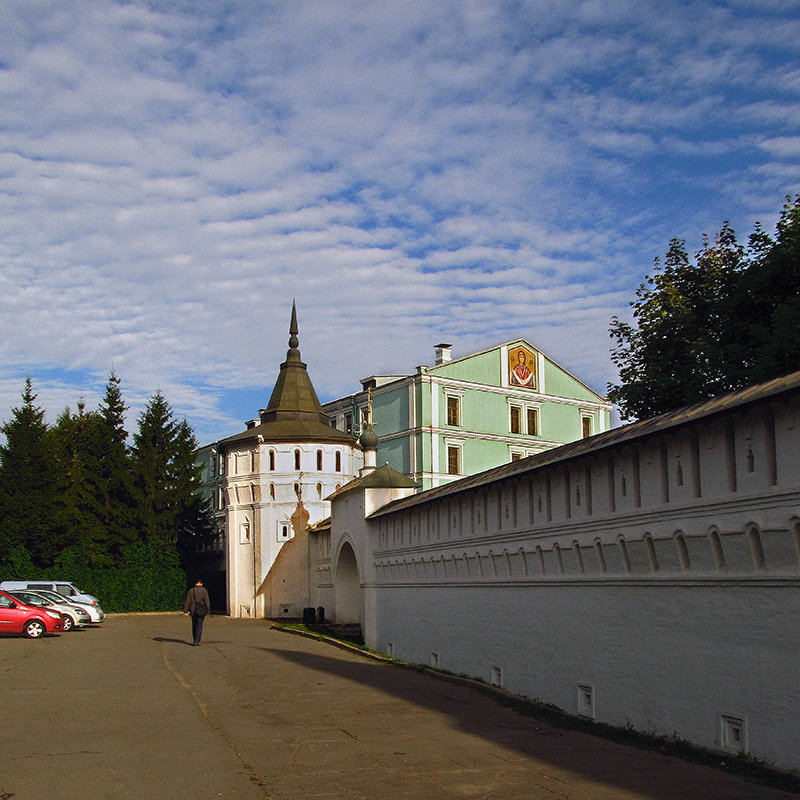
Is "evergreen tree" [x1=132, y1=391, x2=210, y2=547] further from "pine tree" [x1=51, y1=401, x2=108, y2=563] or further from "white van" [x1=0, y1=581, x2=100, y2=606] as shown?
"white van" [x1=0, y1=581, x2=100, y2=606]

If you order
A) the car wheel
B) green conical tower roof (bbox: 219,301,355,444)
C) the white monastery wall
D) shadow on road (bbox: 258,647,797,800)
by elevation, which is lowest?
the car wheel

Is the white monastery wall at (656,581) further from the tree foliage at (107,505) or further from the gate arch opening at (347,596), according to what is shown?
the tree foliage at (107,505)

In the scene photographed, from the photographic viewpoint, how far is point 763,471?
30.3 feet

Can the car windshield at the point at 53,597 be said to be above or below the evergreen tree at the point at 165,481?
below

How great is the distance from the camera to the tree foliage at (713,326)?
19.9 meters

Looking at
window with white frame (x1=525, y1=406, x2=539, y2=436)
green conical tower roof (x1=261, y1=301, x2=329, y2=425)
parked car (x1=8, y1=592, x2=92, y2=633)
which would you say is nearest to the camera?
parked car (x1=8, y1=592, x2=92, y2=633)

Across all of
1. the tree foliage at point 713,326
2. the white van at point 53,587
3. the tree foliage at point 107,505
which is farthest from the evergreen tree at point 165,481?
the tree foliage at point 713,326

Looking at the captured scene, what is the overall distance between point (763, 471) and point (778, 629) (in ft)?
4.89

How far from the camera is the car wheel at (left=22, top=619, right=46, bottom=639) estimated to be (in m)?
30.0

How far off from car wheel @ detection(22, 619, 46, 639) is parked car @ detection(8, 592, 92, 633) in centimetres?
111

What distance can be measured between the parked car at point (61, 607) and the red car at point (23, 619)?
87 cm

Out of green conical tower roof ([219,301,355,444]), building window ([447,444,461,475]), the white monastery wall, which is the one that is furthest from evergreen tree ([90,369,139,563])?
the white monastery wall

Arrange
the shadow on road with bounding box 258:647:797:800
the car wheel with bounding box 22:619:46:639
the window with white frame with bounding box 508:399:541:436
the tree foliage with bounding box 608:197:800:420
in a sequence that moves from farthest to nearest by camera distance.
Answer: the window with white frame with bounding box 508:399:541:436
the car wheel with bounding box 22:619:46:639
the tree foliage with bounding box 608:197:800:420
the shadow on road with bounding box 258:647:797:800

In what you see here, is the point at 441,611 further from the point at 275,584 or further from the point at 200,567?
the point at 200,567
